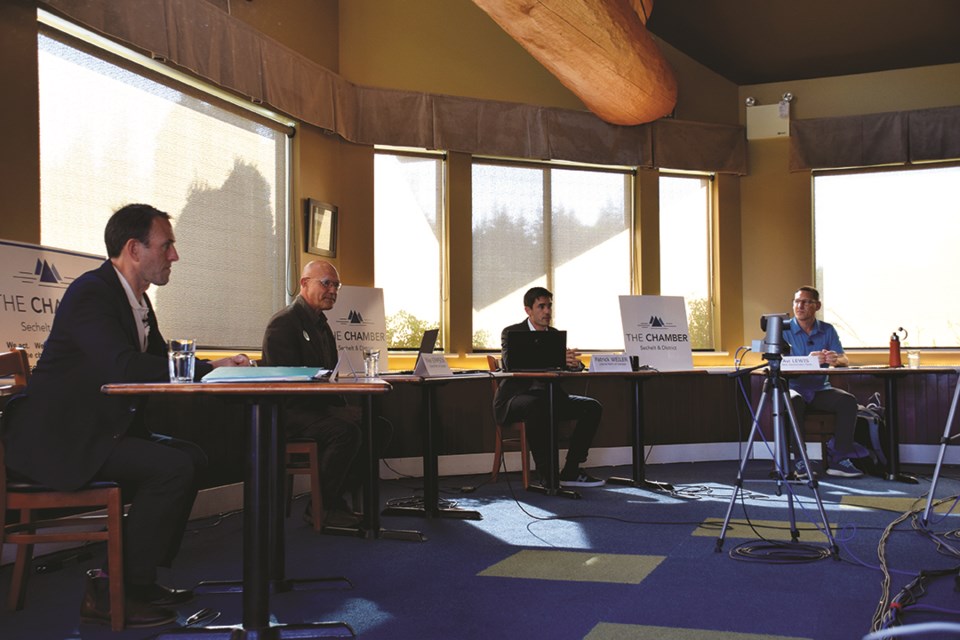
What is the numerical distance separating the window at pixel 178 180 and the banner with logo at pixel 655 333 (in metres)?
2.38

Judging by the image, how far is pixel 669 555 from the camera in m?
3.69

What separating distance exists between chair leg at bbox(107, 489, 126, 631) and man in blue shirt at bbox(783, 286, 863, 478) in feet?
15.0

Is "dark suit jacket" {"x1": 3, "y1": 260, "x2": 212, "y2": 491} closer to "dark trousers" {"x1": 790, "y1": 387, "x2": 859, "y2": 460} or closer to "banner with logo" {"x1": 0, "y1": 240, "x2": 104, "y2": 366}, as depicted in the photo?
"banner with logo" {"x1": 0, "y1": 240, "x2": 104, "y2": 366}

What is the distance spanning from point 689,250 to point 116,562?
19.9ft

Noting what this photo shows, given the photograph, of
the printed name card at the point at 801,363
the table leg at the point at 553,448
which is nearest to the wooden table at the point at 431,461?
the table leg at the point at 553,448

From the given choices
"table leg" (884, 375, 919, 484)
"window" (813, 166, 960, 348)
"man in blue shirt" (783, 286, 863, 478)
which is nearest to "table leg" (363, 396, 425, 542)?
"man in blue shirt" (783, 286, 863, 478)

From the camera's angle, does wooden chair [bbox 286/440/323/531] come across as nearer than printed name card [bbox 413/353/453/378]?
Yes

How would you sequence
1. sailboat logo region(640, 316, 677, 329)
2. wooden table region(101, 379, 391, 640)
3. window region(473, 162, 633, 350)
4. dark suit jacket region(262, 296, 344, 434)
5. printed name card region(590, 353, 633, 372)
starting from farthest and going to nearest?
window region(473, 162, 633, 350) → sailboat logo region(640, 316, 677, 329) → printed name card region(590, 353, 633, 372) → dark suit jacket region(262, 296, 344, 434) → wooden table region(101, 379, 391, 640)

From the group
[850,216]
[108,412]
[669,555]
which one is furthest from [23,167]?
[850,216]

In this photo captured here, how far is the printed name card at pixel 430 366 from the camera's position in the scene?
4.55 m

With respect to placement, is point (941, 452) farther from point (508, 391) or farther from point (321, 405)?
point (321, 405)

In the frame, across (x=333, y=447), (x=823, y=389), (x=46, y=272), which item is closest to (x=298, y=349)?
(x=333, y=447)

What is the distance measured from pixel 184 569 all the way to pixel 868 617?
8.40 feet

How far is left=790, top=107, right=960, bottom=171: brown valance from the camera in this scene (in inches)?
295
